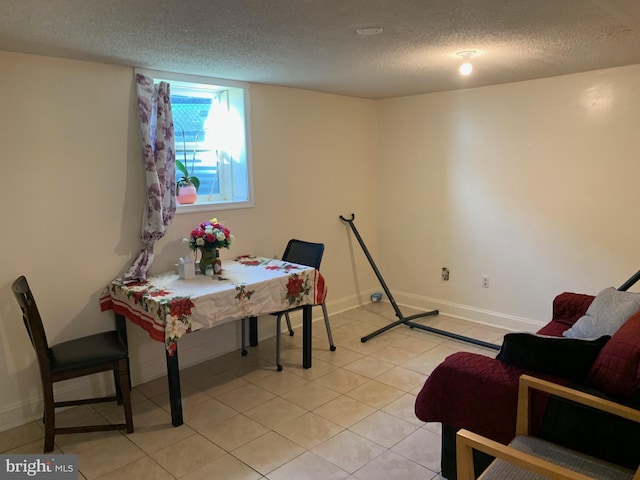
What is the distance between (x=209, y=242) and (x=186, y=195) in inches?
19.5

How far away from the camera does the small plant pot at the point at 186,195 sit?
3.43 m

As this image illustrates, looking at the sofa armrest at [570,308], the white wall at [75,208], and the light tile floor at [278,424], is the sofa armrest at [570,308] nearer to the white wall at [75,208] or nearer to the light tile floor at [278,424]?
the light tile floor at [278,424]

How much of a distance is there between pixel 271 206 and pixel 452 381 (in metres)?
2.34

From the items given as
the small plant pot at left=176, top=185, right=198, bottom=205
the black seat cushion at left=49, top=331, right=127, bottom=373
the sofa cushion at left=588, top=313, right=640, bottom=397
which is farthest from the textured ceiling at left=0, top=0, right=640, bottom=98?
the black seat cushion at left=49, top=331, right=127, bottom=373

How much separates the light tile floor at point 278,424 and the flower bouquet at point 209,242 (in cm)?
81

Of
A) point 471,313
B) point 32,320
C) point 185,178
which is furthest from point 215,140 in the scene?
point 471,313

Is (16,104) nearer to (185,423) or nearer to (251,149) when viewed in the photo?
(251,149)

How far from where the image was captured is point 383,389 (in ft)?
10.1

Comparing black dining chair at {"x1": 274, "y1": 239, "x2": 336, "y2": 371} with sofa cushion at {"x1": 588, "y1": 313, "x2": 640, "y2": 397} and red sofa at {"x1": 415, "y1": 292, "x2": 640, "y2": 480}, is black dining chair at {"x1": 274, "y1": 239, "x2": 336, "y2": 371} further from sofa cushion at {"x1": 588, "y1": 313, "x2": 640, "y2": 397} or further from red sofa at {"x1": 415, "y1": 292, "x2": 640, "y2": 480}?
sofa cushion at {"x1": 588, "y1": 313, "x2": 640, "y2": 397}

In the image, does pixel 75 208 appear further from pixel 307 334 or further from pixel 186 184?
pixel 307 334

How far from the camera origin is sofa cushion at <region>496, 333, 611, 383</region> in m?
1.83

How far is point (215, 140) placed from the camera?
3.74 m

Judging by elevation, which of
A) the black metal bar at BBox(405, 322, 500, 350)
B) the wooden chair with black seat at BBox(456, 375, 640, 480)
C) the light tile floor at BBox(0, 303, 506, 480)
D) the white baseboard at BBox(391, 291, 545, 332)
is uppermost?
the wooden chair with black seat at BBox(456, 375, 640, 480)

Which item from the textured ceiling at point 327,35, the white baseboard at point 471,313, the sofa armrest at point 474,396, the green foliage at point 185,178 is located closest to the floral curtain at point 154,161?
the textured ceiling at point 327,35
